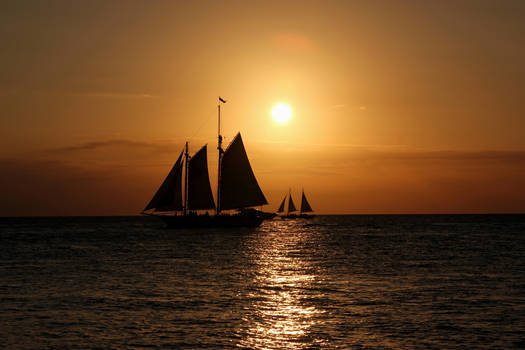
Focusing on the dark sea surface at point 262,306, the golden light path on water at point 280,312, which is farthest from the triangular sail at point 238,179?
the golden light path on water at point 280,312

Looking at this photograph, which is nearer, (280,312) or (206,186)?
(280,312)

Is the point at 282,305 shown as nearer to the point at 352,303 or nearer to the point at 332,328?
the point at 352,303

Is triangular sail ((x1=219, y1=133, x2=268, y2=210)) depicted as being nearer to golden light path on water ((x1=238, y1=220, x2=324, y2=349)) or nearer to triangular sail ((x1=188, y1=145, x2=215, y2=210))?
triangular sail ((x1=188, y1=145, x2=215, y2=210))

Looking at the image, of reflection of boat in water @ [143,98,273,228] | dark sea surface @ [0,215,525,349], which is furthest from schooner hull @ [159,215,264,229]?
dark sea surface @ [0,215,525,349]

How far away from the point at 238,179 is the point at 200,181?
758 centimetres

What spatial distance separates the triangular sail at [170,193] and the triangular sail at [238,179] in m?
9.49

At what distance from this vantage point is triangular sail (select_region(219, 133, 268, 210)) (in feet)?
386

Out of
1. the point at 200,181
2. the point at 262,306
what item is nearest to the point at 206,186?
the point at 200,181

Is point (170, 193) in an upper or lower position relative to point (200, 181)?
lower

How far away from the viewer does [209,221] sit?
126188 mm

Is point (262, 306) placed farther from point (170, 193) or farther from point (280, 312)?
point (170, 193)

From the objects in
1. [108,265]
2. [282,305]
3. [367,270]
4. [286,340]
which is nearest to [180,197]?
[108,265]

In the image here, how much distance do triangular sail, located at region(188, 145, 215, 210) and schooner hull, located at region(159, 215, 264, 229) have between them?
19.1 feet

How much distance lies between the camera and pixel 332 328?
25891 millimetres
